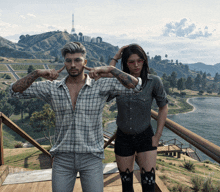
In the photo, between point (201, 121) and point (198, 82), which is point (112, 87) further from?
point (198, 82)

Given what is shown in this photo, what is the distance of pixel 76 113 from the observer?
5.89 feet

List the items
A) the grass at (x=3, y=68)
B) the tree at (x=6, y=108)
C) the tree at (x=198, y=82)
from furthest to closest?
the tree at (x=198, y=82), the grass at (x=3, y=68), the tree at (x=6, y=108)

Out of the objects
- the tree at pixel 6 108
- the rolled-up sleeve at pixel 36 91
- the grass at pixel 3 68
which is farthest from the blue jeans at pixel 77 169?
the grass at pixel 3 68

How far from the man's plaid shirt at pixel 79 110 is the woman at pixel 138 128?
0.27 m

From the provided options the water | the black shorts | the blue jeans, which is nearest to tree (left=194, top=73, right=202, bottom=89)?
the water

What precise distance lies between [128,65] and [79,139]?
105 centimetres

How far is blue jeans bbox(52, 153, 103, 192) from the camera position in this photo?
5.82 ft

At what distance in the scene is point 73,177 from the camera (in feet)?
6.10

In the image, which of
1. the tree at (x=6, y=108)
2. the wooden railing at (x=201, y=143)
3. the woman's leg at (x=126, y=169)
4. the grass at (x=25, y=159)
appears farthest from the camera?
the tree at (x=6, y=108)

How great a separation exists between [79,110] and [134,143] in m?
0.75

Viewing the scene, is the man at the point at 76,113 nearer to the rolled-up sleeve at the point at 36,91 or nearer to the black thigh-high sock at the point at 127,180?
the rolled-up sleeve at the point at 36,91

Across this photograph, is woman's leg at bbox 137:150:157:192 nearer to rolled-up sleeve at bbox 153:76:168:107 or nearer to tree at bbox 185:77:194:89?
rolled-up sleeve at bbox 153:76:168:107

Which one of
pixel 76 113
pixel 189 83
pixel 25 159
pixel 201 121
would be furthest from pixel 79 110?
pixel 189 83

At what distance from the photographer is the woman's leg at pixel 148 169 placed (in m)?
1.91
